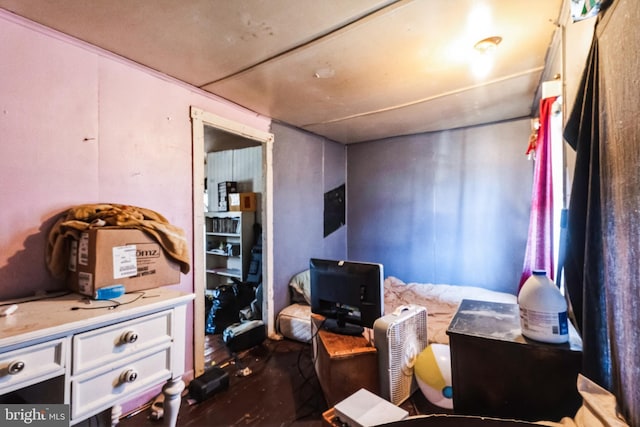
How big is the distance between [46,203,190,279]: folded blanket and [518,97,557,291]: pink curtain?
2.03 m

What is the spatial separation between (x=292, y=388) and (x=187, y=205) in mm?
1570

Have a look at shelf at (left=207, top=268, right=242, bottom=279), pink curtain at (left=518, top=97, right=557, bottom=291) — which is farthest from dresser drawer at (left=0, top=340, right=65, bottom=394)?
shelf at (left=207, top=268, right=242, bottom=279)

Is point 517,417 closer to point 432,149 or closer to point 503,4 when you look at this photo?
point 503,4

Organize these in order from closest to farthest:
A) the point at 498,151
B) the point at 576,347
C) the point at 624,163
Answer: the point at 624,163, the point at 576,347, the point at 498,151

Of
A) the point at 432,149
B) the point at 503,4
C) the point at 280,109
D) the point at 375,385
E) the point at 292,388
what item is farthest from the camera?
the point at 432,149

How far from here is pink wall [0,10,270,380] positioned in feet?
4.81

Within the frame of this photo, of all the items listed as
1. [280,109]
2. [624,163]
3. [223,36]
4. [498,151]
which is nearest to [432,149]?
[498,151]

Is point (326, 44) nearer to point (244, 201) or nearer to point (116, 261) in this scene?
point (116, 261)

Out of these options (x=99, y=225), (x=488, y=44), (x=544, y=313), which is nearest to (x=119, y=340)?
(x=99, y=225)

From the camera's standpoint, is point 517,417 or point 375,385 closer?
point 517,417

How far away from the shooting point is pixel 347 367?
1.79m

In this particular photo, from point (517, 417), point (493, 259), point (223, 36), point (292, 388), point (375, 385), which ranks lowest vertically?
point (292, 388)

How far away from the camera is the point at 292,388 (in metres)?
2.17

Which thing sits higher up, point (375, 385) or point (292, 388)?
point (375, 385)
